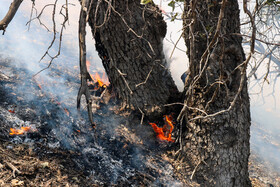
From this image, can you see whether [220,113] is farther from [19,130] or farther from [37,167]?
[19,130]

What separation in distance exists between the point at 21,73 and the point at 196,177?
2.88 meters

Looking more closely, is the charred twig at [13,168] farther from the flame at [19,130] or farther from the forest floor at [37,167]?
the flame at [19,130]

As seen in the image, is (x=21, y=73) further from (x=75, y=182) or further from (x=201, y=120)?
(x=201, y=120)

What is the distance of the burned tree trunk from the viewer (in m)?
2.23

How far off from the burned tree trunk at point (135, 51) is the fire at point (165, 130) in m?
0.16

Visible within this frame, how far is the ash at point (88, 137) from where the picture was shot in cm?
203

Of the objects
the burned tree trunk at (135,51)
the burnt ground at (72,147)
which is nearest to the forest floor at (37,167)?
the burnt ground at (72,147)

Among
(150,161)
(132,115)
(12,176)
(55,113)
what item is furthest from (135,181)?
(55,113)

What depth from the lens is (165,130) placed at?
252 centimetres

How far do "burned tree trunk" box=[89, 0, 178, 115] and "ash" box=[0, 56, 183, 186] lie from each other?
330 mm

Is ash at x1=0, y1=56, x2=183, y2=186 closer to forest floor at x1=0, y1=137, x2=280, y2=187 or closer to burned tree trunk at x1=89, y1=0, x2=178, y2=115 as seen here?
forest floor at x1=0, y1=137, x2=280, y2=187

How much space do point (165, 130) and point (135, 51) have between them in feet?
3.14

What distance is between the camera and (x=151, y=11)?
2.33m

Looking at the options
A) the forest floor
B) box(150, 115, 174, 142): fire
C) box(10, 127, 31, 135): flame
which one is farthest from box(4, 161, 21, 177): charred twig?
box(150, 115, 174, 142): fire
